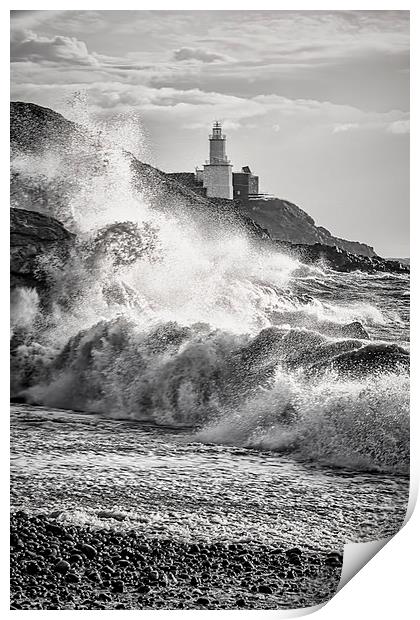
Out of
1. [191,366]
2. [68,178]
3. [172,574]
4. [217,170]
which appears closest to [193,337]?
[191,366]

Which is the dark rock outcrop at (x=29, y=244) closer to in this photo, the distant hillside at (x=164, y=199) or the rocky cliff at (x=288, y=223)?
the distant hillside at (x=164, y=199)

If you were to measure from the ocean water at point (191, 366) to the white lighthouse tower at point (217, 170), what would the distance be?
5.5 inches

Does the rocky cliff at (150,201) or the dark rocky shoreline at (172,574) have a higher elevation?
the rocky cliff at (150,201)

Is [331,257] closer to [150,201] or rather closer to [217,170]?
[217,170]

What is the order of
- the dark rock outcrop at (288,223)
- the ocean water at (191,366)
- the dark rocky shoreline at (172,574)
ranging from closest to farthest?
the dark rocky shoreline at (172,574), the ocean water at (191,366), the dark rock outcrop at (288,223)

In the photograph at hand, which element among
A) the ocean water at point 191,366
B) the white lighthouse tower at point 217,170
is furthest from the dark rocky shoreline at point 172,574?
the white lighthouse tower at point 217,170

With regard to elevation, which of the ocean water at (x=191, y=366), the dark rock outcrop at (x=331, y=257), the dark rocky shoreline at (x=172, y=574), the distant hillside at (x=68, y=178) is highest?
the distant hillside at (x=68, y=178)

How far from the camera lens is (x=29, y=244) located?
4.55 meters

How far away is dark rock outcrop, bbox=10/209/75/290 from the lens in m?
4.52

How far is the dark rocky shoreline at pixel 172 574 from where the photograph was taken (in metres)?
4.35

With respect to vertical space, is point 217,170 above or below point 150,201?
above

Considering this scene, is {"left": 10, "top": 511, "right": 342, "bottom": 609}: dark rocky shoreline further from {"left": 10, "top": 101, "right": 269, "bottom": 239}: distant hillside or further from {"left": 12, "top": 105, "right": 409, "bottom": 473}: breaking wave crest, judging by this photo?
{"left": 10, "top": 101, "right": 269, "bottom": 239}: distant hillside

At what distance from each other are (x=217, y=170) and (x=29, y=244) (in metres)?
0.77

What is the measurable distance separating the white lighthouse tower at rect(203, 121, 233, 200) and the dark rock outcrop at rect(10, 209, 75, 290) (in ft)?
1.96
